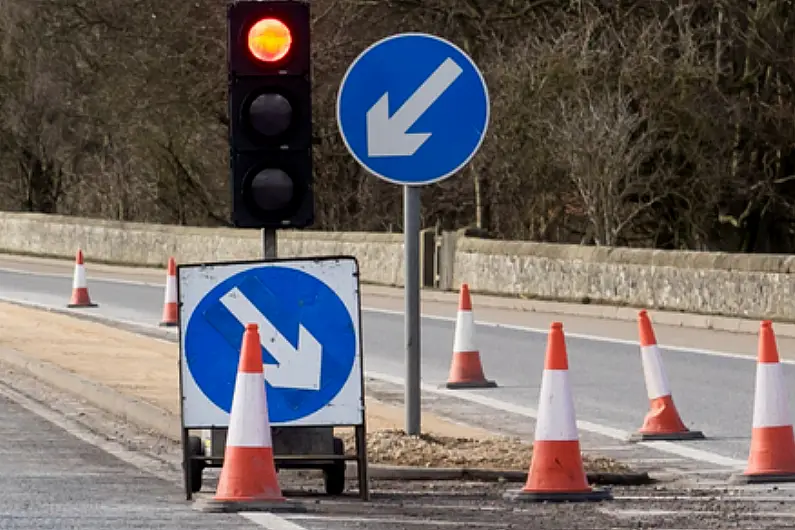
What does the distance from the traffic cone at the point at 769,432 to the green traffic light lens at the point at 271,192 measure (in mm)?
2468

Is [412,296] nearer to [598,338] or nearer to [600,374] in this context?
[600,374]

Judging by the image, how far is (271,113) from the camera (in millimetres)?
9633

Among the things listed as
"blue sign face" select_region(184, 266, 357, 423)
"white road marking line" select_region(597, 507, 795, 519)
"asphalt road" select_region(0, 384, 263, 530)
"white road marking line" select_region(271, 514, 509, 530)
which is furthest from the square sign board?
"white road marking line" select_region(597, 507, 795, 519)

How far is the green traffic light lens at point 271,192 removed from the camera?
9.56 metres

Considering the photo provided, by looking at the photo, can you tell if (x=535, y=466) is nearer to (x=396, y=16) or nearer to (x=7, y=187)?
(x=396, y=16)

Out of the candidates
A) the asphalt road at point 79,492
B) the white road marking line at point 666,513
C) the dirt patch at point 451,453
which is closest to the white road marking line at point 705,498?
the white road marking line at point 666,513

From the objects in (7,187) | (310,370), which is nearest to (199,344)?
(310,370)

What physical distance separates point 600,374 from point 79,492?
26.4 feet

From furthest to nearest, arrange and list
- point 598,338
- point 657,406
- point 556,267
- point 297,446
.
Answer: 1. point 556,267
2. point 598,338
3. point 657,406
4. point 297,446

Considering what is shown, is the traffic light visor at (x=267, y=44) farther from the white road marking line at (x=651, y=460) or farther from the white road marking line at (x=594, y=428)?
the white road marking line at (x=594, y=428)

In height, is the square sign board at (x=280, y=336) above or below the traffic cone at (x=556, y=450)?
above

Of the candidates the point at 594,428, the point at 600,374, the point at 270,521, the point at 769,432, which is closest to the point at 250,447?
the point at 270,521

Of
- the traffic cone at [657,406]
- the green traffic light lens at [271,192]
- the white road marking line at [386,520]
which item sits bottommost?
the white road marking line at [386,520]

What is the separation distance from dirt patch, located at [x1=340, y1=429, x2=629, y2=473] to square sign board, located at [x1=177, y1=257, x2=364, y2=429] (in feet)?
3.30
